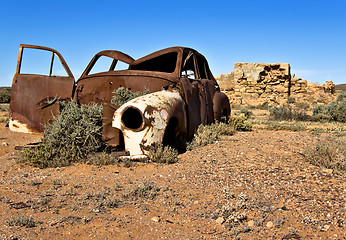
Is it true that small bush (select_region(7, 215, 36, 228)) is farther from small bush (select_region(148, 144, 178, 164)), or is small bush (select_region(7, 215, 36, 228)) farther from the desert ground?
small bush (select_region(148, 144, 178, 164))

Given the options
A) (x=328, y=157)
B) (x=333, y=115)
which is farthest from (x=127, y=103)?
(x=333, y=115)

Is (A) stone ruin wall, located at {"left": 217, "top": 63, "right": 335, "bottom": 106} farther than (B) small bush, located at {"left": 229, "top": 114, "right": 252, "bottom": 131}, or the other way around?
(A) stone ruin wall, located at {"left": 217, "top": 63, "right": 335, "bottom": 106}

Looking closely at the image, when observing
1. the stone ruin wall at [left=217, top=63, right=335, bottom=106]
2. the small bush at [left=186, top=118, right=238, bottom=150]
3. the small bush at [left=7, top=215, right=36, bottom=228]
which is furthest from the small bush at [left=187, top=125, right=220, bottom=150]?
the stone ruin wall at [left=217, top=63, right=335, bottom=106]

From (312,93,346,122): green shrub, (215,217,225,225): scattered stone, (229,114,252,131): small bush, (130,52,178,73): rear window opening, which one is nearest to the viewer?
(215,217,225,225): scattered stone

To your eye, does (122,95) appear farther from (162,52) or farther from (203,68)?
(203,68)

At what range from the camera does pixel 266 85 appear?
20562 millimetres

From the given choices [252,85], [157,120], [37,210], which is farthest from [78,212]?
[252,85]

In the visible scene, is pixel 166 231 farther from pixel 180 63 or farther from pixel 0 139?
pixel 0 139

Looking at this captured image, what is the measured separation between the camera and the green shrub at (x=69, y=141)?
4508 millimetres

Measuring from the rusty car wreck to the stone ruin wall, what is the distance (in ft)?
49.0

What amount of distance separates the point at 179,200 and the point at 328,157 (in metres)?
2.33

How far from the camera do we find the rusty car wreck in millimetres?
4477

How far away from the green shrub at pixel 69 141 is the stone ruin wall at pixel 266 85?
17.2 meters

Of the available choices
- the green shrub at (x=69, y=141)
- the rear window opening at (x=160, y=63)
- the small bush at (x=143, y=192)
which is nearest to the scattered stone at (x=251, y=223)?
the small bush at (x=143, y=192)
